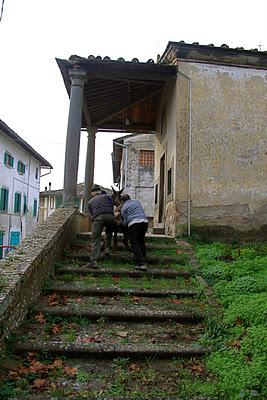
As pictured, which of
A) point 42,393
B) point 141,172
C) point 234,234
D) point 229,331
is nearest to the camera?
point 42,393

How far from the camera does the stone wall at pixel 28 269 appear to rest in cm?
385

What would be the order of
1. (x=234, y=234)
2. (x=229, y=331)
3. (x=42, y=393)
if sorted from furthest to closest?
(x=234, y=234) → (x=229, y=331) → (x=42, y=393)

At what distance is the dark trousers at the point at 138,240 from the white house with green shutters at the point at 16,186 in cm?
1476

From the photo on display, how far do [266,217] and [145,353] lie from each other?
612 centimetres

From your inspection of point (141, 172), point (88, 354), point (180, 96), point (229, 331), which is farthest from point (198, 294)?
point (141, 172)

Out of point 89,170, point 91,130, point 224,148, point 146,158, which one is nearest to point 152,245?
point 224,148

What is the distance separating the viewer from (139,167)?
80.7ft

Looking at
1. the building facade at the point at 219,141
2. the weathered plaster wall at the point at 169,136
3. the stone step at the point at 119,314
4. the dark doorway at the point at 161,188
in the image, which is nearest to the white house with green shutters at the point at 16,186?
the dark doorway at the point at 161,188

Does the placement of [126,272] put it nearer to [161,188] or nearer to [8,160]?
[161,188]

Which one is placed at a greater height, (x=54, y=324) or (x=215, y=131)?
(x=215, y=131)

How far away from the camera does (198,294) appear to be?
213 inches

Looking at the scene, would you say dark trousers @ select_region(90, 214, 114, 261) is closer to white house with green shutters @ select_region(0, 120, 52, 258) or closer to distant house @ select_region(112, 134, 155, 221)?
white house with green shutters @ select_region(0, 120, 52, 258)

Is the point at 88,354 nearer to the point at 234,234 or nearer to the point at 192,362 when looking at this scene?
the point at 192,362

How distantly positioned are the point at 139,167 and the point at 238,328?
67.9 ft
